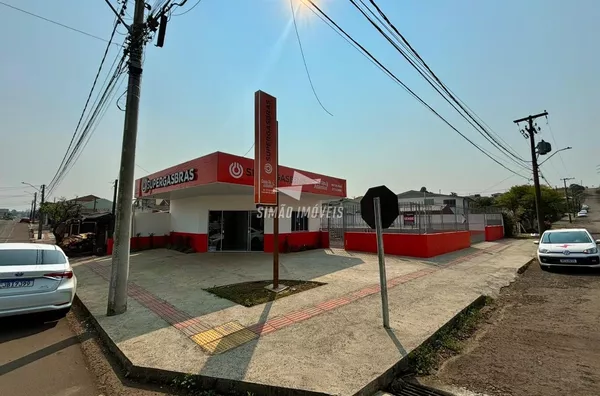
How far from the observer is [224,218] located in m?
14.2

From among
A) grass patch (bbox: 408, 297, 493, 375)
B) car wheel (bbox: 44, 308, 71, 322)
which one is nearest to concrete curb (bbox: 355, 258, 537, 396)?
grass patch (bbox: 408, 297, 493, 375)

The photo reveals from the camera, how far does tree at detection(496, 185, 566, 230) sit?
29984mm

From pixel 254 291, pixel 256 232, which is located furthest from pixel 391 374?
pixel 256 232

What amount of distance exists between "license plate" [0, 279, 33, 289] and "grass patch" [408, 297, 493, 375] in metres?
6.14

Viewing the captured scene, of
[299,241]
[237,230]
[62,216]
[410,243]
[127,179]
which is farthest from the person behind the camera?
[62,216]

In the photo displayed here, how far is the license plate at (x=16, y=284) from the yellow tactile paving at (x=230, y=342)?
3391 millimetres

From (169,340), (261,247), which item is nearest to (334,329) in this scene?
(169,340)

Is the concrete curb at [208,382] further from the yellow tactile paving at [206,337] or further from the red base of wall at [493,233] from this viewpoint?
the red base of wall at [493,233]

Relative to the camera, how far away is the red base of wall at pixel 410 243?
1209 centimetres

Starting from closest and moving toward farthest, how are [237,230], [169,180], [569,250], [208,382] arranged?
[208,382]
[569,250]
[169,180]
[237,230]

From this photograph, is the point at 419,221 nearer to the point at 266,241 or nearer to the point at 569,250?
the point at 569,250

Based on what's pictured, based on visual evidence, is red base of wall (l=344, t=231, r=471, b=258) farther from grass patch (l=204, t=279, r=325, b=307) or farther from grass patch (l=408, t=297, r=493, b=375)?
grass patch (l=408, t=297, r=493, b=375)

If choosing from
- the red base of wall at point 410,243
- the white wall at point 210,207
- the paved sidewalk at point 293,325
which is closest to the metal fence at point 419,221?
the red base of wall at point 410,243

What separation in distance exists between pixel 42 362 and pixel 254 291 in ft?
12.7
